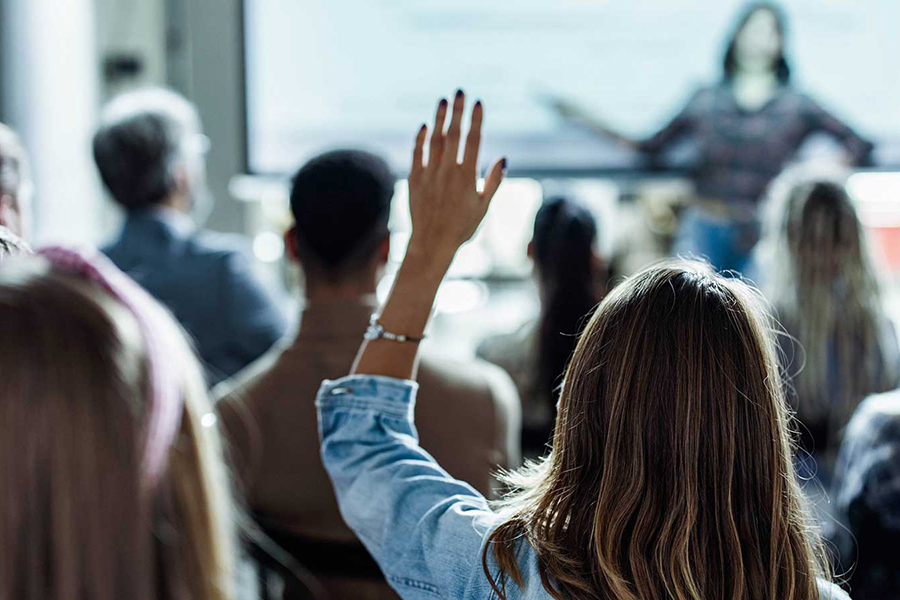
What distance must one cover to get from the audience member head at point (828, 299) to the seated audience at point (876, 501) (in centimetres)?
49

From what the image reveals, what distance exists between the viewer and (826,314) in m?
2.03

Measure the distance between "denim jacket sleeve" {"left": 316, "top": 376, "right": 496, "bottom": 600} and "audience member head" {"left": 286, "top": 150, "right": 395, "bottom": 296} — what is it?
23.9 inches

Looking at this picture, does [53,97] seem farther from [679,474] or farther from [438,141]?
[679,474]

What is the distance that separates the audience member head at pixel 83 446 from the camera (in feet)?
1.88

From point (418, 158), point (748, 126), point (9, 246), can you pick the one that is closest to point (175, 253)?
point (9, 246)

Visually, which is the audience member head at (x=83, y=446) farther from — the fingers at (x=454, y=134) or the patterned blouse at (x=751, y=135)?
the patterned blouse at (x=751, y=135)

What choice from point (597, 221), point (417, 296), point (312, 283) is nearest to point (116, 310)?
point (417, 296)

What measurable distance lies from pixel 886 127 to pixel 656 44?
82 cm

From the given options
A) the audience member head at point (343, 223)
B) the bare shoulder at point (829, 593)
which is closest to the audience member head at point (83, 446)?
the bare shoulder at point (829, 593)

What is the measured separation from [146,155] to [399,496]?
62.2 inches

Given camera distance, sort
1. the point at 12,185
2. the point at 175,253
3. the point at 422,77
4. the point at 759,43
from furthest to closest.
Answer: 1. the point at 422,77
2. the point at 759,43
3. the point at 175,253
4. the point at 12,185

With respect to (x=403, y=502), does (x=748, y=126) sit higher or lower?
higher

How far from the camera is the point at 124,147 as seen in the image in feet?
7.19

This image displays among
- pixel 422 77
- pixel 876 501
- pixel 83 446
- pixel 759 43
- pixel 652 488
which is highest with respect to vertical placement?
pixel 759 43
